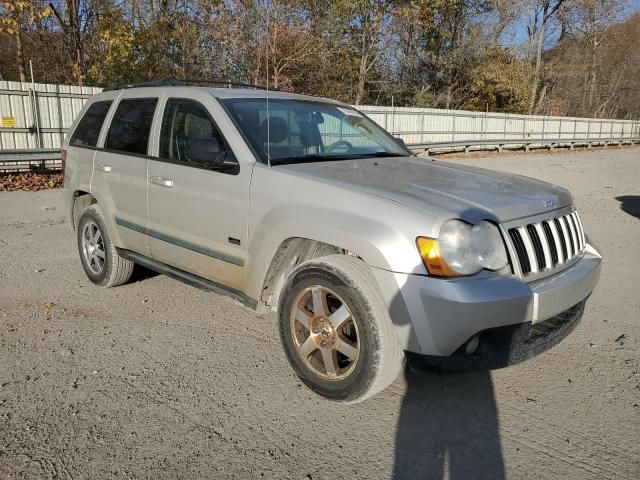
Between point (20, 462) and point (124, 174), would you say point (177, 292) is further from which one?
point (20, 462)

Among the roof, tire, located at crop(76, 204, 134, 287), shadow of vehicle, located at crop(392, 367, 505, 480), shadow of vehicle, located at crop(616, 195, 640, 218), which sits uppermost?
the roof

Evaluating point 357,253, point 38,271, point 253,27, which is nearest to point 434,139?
point 253,27

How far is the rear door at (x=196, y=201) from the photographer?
3496 mm

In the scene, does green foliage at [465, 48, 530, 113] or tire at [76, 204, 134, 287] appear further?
green foliage at [465, 48, 530, 113]

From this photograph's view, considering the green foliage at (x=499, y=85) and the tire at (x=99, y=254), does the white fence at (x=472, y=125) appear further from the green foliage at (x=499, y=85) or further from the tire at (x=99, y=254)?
the tire at (x=99, y=254)

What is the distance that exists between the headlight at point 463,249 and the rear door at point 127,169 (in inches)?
96.8

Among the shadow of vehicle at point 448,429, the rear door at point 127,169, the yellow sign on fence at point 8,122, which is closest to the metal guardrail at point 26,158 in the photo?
the yellow sign on fence at point 8,122

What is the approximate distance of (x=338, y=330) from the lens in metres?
2.96

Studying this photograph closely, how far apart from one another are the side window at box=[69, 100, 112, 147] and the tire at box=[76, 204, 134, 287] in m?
0.63

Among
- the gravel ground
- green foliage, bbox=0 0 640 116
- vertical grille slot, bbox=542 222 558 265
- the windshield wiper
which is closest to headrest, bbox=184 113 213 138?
the windshield wiper

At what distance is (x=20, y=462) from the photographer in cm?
252

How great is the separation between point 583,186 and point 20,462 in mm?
13854

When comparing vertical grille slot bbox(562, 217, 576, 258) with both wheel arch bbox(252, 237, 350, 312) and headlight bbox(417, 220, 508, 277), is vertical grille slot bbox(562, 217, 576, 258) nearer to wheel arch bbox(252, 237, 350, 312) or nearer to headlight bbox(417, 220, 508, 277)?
headlight bbox(417, 220, 508, 277)

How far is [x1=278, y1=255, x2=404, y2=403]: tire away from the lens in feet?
9.07
